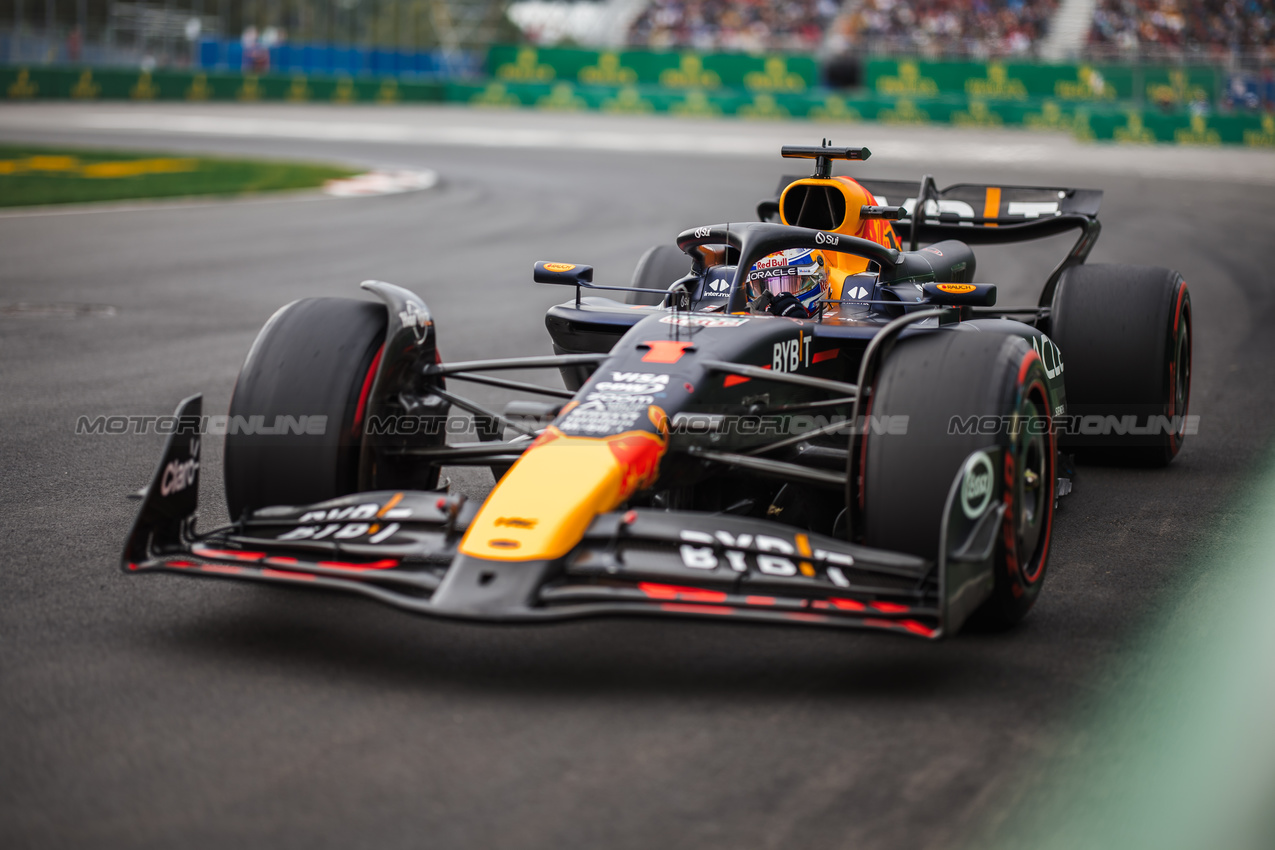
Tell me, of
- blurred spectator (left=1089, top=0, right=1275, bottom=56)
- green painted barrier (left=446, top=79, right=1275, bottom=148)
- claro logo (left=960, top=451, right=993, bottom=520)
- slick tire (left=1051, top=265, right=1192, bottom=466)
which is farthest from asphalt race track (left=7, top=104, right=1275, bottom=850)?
blurred spectator (left=1089, top=0, right=1275, bottom=56)

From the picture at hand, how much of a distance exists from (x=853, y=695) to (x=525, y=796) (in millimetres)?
1073

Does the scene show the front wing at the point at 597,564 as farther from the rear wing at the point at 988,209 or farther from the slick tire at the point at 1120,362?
the rear wing at the point at 988,209

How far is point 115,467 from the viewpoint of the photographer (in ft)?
20.5

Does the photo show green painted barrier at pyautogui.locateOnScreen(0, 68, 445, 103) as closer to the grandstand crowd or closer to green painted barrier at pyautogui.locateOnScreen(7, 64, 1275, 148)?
green painted barrier at pyautogui.locateOnScreen(7, 64, 1275, 148)

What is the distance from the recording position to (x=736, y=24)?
48688mm

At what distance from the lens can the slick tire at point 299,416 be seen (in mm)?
4484

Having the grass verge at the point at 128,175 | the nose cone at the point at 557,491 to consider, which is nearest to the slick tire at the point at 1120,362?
the nose cone at the point at 557,491

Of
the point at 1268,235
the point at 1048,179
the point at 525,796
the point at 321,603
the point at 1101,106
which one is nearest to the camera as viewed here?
the point at 525,796

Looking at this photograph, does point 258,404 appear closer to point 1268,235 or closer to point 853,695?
point 853,695

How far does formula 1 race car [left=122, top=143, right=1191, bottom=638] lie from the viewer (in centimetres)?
378

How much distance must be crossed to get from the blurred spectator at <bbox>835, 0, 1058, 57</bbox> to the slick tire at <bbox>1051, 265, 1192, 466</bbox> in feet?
115

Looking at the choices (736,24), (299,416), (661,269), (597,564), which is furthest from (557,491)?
(736,24)

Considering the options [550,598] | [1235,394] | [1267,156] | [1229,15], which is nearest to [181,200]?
[1235,394]

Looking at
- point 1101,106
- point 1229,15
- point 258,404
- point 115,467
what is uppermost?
point 1229,15
